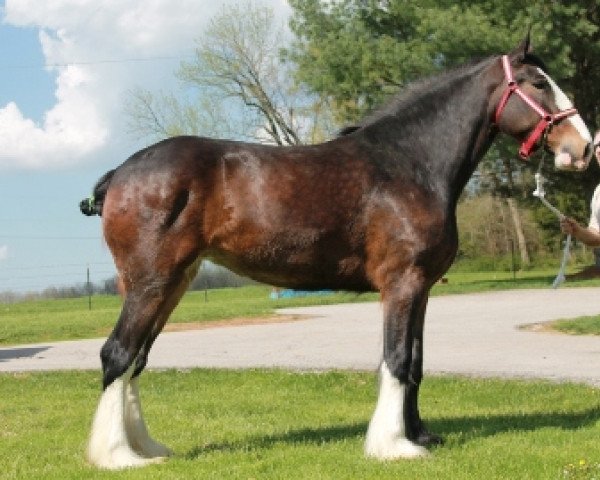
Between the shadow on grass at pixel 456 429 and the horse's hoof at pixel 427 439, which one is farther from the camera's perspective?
the shadow on grass at pixel 456 429

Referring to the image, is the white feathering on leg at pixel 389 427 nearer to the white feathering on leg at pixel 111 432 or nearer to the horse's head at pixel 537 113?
the white feathering on leg at pixel 111 432

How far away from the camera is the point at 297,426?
7.43 meters

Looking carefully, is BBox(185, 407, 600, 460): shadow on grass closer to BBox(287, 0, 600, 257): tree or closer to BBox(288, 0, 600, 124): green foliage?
BBox(288, 0, 600, 124): green foliage

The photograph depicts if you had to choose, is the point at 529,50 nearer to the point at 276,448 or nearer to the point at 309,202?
the point at 309,202

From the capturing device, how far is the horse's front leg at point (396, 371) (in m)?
5.83

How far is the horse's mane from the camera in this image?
6.56m

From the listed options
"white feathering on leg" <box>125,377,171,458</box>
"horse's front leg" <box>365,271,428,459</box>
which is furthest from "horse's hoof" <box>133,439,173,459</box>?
"horse's front leg" <box>365,271,428,459</box>

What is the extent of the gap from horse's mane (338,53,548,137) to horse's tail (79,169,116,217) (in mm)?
1773

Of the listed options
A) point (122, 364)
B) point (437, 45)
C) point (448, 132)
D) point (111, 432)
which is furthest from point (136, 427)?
point (437, 45)

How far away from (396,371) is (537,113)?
2.13 m

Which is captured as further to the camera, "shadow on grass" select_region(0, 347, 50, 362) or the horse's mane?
"shadow on grass" select_region(0, 347, 50, 362)

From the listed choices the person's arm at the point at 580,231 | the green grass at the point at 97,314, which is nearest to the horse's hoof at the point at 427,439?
the person's arm at the point at 580,231

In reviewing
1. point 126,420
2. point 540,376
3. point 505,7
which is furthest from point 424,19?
point 126,420

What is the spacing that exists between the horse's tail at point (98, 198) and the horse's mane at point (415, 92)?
177cm
